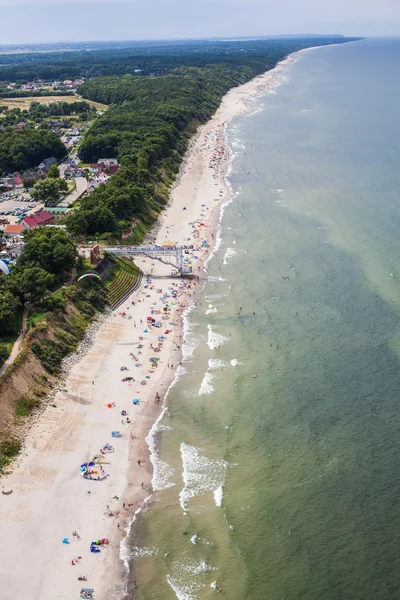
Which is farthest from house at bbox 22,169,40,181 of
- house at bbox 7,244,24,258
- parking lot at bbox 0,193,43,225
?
house at bbox 7,244,24,258

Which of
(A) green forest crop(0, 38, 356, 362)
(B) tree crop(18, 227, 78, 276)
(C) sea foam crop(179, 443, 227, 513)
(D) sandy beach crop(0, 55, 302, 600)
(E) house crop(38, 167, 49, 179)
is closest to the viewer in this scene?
(D) sandy beach crop(0, 55, 302, 600)

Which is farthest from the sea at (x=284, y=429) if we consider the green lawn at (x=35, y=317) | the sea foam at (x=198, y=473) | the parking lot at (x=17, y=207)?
the parking lot at (x=17, y=207)

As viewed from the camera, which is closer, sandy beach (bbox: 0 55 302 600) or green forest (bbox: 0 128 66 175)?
sandy beach (bbox: 0 55 302 600)

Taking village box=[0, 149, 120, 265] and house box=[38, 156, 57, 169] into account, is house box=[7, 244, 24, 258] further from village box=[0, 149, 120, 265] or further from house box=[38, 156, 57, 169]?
house box=[38, 156, 57, 169]

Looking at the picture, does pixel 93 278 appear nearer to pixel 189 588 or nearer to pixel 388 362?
pixel 388 362

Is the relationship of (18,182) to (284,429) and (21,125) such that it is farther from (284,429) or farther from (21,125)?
(284,429)

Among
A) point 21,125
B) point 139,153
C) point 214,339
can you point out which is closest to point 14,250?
point 214,339

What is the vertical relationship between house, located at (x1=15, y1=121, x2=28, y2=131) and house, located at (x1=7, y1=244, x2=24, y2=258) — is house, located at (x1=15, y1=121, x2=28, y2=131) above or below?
above

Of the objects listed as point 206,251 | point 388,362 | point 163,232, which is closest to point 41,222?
point 163,232
